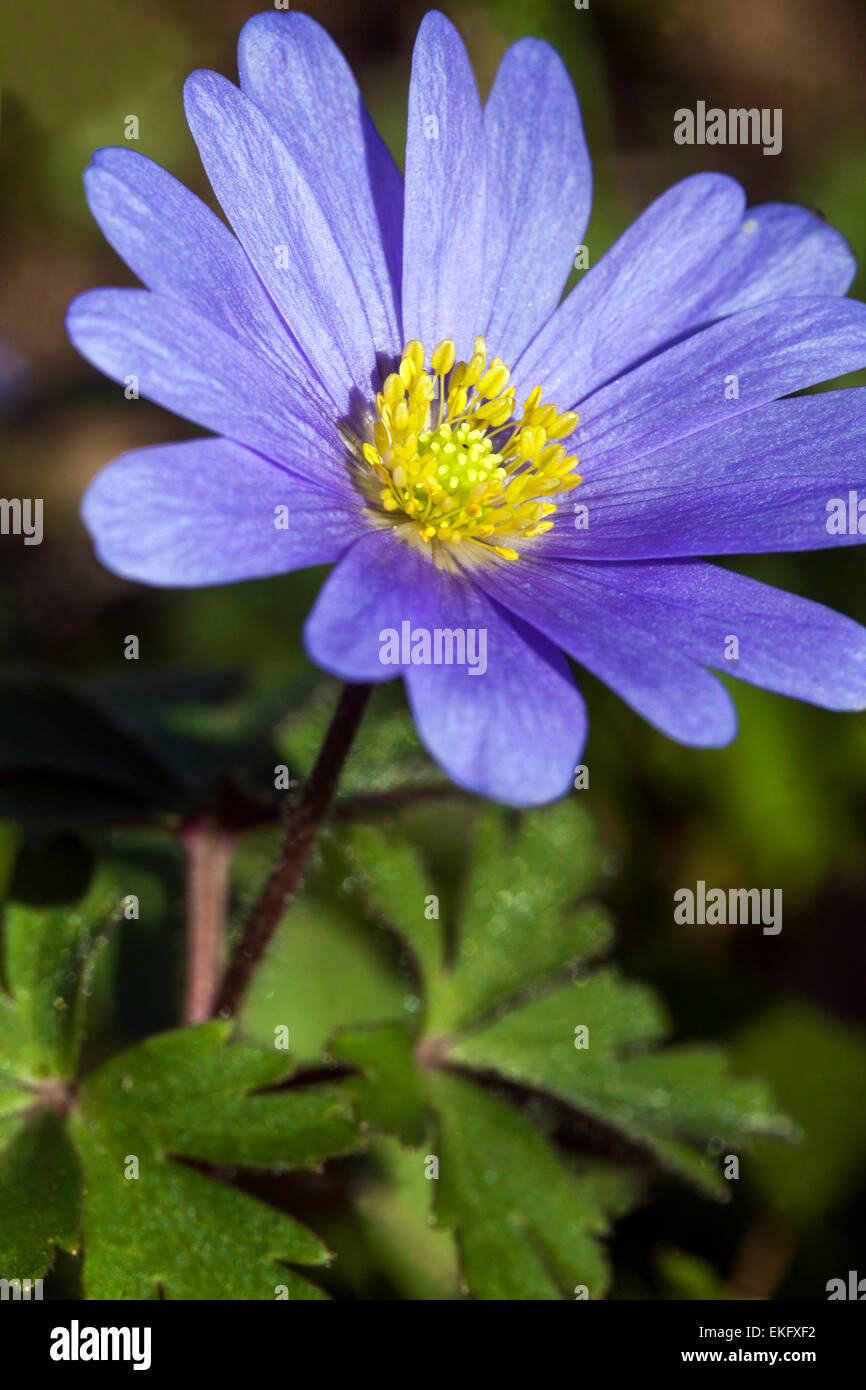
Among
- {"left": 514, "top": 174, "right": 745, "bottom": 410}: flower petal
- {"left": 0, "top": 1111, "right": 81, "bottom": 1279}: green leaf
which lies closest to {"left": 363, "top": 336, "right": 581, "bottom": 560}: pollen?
A: {"left": 514, "top": 174, "right": 745, "bottom": 410}: flower petal

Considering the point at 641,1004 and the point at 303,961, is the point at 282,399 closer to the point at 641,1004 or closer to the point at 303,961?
the point at 641,1004

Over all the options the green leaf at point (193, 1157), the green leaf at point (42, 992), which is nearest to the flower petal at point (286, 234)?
the green leaf at point (42, 992)

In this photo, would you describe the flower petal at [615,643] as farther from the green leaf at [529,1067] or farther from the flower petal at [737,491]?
the green leaf at [529,1067]

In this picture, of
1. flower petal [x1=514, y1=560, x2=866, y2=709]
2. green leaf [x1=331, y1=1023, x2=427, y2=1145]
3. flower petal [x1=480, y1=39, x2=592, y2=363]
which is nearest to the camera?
flower petal [x1=514, y1=560, x2=866, y2=709]

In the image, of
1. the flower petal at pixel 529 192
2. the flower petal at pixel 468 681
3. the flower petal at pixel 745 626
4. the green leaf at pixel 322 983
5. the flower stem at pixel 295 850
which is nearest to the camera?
the flower petal at pixel 468 681

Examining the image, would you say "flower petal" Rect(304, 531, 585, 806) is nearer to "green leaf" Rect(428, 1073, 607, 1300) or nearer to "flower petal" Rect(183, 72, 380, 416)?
"flower petal" Rect(183, 72, 380, 416)

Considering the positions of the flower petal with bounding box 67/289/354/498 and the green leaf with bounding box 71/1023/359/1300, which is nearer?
the flower petal with bounding box 67/289/354/498

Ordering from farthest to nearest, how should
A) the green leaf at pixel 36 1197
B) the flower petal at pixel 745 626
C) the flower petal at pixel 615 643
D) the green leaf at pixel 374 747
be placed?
the green leaf at pixel 374 747 < the green leaf at pixel 36 1197 < the flower petal at pixel 745 626 < the flower petal at pixel 615 643
